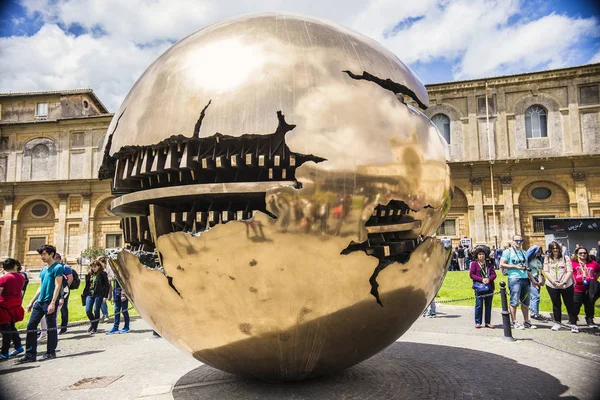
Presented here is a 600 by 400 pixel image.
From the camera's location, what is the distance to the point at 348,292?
3.27 m

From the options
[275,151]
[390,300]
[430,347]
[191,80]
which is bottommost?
[430,347]

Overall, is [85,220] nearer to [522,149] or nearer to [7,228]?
[7,228]

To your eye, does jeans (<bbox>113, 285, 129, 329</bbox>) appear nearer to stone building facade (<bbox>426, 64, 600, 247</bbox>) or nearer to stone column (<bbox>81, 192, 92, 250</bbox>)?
stone building facade (<bbox>426, 64, 600, 247</bbox>)

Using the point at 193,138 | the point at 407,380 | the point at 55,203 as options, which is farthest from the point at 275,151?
the point at 55,203

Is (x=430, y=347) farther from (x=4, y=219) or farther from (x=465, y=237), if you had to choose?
(x=4, y=219)

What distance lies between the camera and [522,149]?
1244 inches

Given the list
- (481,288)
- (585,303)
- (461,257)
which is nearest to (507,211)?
(461,257)

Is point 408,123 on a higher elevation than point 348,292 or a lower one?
higher

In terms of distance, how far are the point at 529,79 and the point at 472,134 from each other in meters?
5.29

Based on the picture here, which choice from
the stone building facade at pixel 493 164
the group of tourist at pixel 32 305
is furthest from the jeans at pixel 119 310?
the stone building facade at pixel 493 164

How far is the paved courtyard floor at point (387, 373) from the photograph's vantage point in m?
4.25

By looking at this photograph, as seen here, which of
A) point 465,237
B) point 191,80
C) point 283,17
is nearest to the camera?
point 191,80

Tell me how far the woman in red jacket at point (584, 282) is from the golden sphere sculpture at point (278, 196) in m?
6.51

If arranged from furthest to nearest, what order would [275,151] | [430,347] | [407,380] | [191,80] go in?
[430,347] → [407,380] → [191,80] → [275,151]
